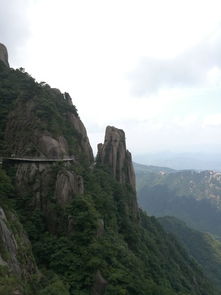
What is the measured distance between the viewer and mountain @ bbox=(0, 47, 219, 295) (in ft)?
79.6

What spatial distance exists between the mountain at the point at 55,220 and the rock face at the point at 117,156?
26.4 feet

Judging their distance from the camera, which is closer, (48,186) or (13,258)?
(13,258)

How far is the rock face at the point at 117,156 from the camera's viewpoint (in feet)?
192

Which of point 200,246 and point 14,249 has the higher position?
point 14,249

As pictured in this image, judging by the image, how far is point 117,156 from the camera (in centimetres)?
5934

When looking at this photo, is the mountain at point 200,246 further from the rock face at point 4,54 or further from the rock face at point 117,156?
the rock face at point 4,54

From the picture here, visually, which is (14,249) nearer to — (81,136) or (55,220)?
(55,220)

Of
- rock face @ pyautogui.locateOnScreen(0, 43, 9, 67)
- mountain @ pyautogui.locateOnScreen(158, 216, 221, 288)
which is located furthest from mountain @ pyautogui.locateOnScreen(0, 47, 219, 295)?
mountain @ pyautogui.locateOnScreen(158, 216, 221, 288)

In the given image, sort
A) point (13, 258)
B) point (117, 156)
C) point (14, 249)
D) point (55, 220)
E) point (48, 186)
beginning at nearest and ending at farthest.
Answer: point (13, 258) → point (14, 249) → point (55, 220) → point (48, 186) → point (117, 156)

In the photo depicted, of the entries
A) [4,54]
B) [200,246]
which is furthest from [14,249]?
[200,246]

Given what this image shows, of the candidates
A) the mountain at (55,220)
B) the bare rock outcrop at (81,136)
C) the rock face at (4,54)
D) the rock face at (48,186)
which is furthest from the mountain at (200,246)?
the rock face at (48,186)

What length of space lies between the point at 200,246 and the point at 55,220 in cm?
11806

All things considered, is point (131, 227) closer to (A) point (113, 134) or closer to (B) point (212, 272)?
(A) point (113, 134)

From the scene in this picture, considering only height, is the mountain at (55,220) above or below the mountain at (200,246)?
above
